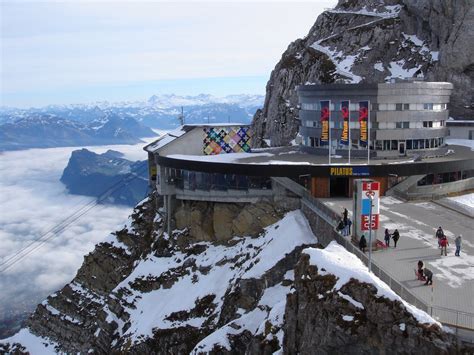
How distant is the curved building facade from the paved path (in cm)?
1101

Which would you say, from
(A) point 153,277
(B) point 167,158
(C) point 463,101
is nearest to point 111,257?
(A) point 153,277

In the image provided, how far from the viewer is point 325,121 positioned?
54594 millimetres

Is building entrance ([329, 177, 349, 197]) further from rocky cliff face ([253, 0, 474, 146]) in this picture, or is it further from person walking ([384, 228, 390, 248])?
rocky cliff face ([253, 0, 474, 146])

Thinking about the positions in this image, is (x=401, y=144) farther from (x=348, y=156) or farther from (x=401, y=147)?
(x=348, y=156)

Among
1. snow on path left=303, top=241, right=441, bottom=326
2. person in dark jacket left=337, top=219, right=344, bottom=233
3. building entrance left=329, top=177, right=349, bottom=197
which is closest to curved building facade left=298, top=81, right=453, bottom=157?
building entrance left=329, top=177, right=349, bottom=197

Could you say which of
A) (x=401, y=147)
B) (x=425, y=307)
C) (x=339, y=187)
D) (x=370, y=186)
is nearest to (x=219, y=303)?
(x=339, y=187)

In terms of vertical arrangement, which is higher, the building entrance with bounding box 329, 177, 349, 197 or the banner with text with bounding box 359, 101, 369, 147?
the banner with text with bounding box 359, 101, 369, 147

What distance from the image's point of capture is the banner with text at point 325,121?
52.1m

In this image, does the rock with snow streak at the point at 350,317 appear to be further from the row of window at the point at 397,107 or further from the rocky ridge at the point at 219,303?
the row of window at the point at 397,107

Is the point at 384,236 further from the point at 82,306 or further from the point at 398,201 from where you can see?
the point at 82,306

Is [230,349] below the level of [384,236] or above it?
below

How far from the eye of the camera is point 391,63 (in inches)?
3976

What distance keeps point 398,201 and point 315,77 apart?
5997 cm

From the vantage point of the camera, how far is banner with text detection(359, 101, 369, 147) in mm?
49000
